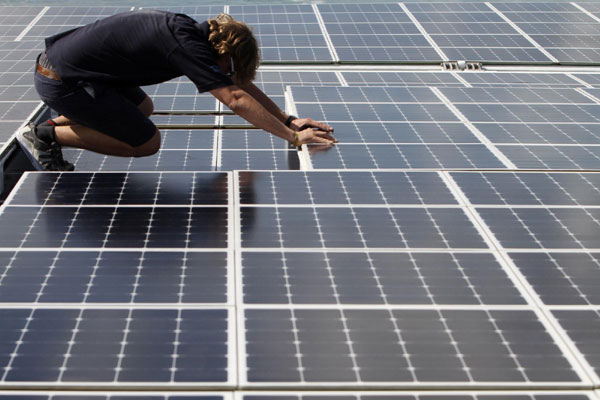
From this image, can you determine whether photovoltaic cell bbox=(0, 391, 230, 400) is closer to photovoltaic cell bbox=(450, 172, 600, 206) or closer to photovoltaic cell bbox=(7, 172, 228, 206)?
photovoltaic cell bbox=(7, 172, 228, 206)

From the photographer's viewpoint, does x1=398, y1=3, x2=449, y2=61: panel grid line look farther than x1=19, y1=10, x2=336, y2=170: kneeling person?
Yes

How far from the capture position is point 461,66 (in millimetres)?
13820

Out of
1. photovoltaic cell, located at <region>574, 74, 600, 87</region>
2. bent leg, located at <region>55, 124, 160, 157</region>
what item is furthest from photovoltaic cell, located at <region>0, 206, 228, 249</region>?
photovoltaic cell, located at <region>574, 74, 600, 87</region>

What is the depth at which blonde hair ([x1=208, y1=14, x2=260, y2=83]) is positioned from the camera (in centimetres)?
682

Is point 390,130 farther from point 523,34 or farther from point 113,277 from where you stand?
point 523,34

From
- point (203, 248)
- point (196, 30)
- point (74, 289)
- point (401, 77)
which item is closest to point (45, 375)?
point (74, 289)

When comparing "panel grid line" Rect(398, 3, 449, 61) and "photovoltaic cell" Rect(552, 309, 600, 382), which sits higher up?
"photovoltaic cell" Rect(552, 309, 600, 382)

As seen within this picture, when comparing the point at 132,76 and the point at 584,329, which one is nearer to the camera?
the point at 584,329

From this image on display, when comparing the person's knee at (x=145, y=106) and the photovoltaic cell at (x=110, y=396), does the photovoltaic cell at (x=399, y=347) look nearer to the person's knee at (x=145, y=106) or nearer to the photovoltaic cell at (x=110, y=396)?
the photovoltaic cell at (x=110, y=396)

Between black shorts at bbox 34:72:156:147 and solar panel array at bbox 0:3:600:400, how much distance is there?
42.0 inches

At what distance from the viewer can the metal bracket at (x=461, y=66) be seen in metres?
13.8

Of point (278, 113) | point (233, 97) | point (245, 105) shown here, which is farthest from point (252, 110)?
point (278, 113)

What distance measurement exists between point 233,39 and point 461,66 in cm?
792

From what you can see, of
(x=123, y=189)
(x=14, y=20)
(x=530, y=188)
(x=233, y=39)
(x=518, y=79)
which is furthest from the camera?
(x=14, y=20)
